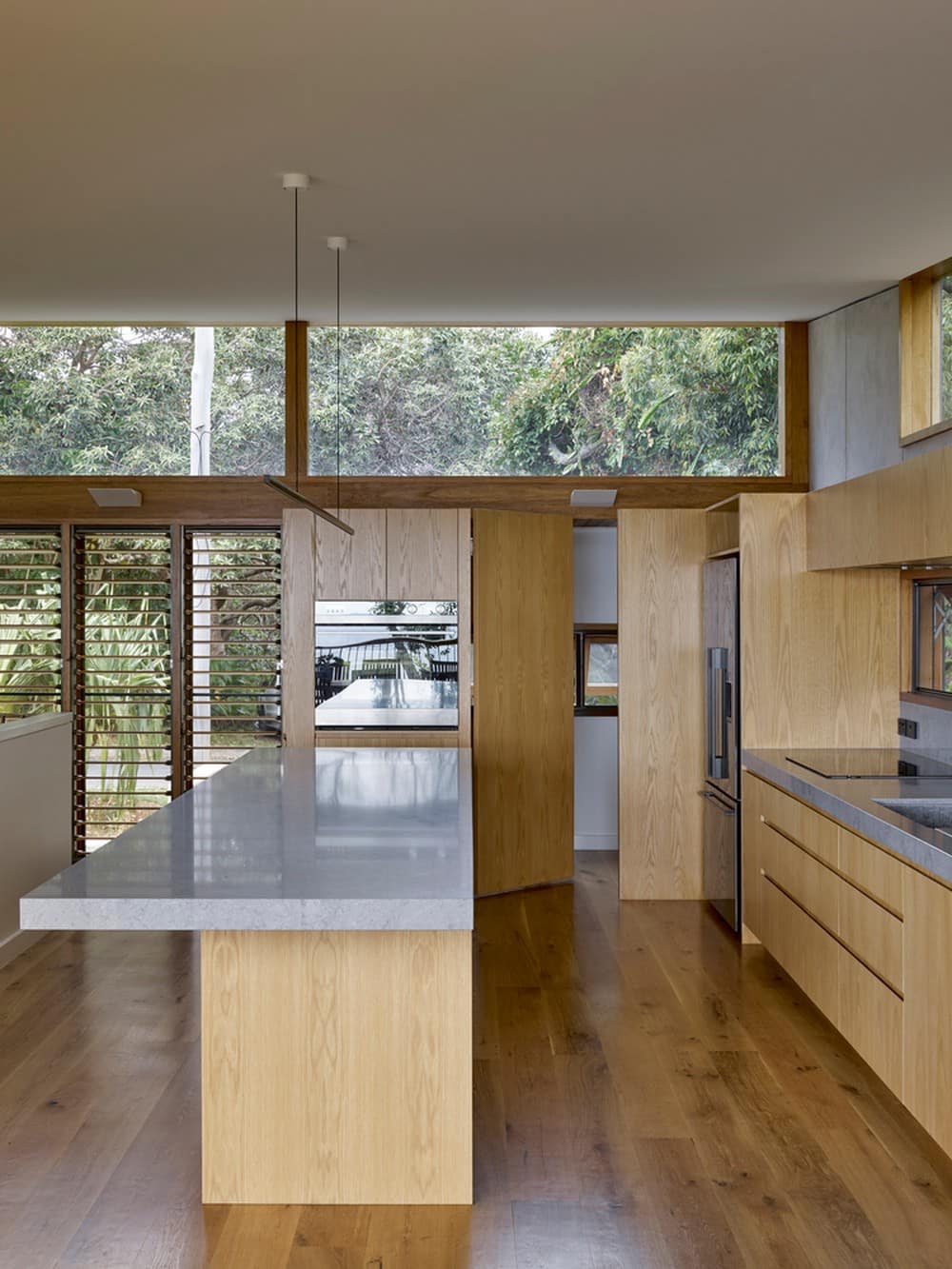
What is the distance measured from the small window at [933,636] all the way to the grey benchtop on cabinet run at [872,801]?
59 centimetres

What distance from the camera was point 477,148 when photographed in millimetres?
3484

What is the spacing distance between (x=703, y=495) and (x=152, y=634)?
3039 mm

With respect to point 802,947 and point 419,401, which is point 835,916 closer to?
point 802,947

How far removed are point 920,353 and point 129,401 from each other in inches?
155

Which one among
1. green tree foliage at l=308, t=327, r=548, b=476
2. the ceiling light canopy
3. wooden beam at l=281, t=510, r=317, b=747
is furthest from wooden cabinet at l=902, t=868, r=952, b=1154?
the ceiling light canopy

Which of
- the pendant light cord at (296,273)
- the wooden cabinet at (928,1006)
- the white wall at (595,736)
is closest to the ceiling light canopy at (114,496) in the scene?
the pendant light cord at (296,273)

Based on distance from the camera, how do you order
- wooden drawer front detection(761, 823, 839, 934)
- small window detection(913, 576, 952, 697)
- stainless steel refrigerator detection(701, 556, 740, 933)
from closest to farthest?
wooden drawer front detection(761, 823, 839, 934) < small window detection(913, 576, 952, 697) < stainless steel refrigerator detection(701, 556, 740, 933)

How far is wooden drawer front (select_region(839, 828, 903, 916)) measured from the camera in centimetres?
307

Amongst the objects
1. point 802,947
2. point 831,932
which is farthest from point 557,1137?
A: point 802,947

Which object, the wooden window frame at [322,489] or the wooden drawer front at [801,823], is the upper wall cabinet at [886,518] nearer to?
the wooden drawer front at [801,823]

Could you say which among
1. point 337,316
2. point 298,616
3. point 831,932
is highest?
point 337,316

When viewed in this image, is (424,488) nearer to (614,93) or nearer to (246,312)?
(246,312)

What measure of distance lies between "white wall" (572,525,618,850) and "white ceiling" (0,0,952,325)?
1.72m

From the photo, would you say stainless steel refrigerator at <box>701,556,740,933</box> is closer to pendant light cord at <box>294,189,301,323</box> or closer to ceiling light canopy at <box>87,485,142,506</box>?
pendant light cord at <box>294,189,301,323</box>
